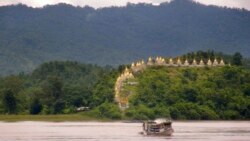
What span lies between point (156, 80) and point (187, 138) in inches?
1634

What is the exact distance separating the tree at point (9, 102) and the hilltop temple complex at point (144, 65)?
48.8 ft

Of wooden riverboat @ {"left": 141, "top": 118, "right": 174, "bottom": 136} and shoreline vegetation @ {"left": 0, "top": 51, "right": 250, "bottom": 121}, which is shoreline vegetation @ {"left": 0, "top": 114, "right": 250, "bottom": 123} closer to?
shoreline vegetation @ {"left": 0, "top": 51, "right": 250, "bottom": 121}

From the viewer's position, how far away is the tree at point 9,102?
356 feet

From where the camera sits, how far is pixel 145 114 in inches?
4013

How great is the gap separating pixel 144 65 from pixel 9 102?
67.8 feet

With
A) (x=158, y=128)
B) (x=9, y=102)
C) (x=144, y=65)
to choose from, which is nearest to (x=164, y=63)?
(x=144, y=65)

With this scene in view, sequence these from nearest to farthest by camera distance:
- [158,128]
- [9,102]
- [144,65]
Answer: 1. [158,128]
2. [9,102]
3. [144,65]

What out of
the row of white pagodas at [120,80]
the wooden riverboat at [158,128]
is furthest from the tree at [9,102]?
the wooden riverboat at [158,128]

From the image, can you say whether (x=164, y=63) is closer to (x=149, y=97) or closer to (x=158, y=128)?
(x=149, y=97)

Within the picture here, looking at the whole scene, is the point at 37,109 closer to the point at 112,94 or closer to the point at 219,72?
the point at 112,94

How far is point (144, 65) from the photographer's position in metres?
114

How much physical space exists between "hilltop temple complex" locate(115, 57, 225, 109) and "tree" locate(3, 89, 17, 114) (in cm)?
1486

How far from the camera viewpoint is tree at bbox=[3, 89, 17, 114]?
108438mm

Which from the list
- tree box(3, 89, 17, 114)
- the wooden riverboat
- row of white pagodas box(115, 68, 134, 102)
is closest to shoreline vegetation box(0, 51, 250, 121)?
tree box(3, 89, 17, 114)
